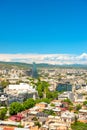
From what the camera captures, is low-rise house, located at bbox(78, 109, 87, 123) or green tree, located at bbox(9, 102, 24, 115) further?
green tree, located at bbox(9, 102, 24, 115)

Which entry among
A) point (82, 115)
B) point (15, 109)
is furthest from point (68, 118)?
point (15, 109)

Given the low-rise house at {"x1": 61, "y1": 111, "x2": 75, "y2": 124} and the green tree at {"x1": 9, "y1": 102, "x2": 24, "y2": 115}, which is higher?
the green tree at {"x1": 9, "y1": 102, "x2": 24, "y2": 115}

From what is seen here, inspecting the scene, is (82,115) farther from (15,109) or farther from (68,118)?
(15,109)

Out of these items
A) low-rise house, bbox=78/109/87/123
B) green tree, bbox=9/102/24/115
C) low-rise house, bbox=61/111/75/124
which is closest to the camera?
low-rise house, bbox=61/111/75/124

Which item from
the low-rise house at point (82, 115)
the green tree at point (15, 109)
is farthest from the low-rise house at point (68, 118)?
the green tree at point (15, 109)

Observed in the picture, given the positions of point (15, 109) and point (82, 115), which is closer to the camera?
point (82, 115)

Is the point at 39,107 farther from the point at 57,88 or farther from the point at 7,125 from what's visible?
the point at 57,88

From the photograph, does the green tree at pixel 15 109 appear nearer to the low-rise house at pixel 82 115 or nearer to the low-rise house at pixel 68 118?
the low-rise house at pixel 68 118

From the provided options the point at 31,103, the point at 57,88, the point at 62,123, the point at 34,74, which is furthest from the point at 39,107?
the point at 34,74

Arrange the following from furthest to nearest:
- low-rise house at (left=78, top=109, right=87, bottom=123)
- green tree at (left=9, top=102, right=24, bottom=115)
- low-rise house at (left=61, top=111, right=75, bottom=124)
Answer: green tree at (left=9, top=102, right=24, bottom=115), low-rise house at (left=78, top=109, right=87, bottom=123), low-rise house at (left=61, top=111, right=75, bottom=124)

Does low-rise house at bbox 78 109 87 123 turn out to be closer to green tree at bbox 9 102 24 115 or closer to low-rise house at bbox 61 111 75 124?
low-rise house at bbox 61 111 75 124

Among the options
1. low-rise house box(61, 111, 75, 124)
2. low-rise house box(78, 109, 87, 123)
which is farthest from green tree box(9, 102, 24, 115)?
low-rise house box(78, 109, 87, 123)

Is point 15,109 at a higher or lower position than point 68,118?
higher
